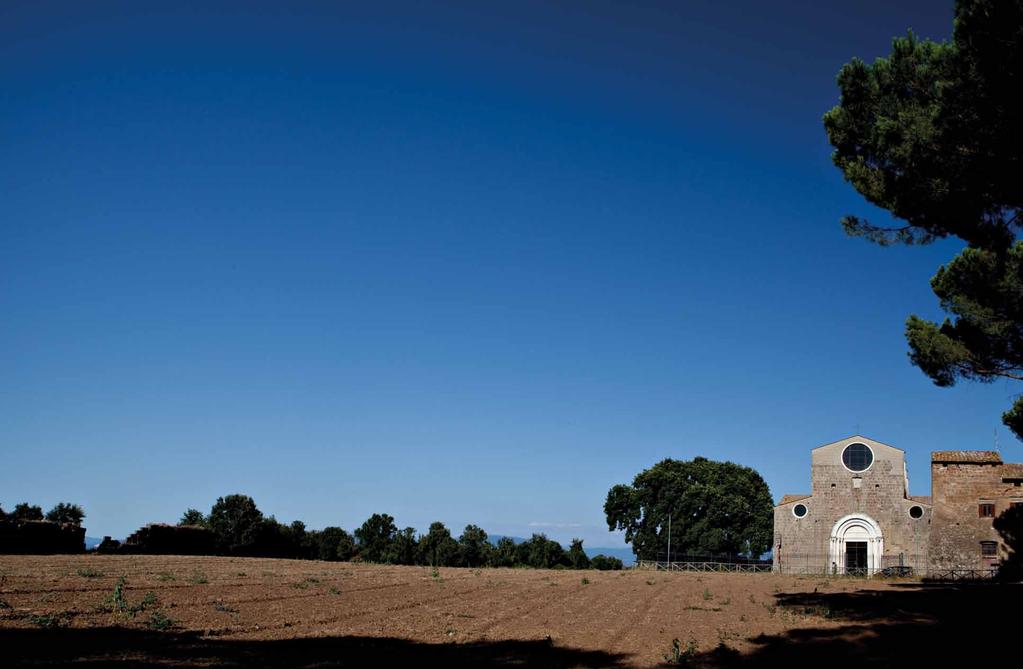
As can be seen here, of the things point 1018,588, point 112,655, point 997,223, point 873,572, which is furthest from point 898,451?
point 112,655

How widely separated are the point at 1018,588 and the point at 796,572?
3251 centimetres

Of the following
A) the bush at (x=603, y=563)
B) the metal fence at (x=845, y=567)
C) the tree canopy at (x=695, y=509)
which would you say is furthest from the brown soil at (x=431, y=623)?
the tree canopy at (x=695, y=509)

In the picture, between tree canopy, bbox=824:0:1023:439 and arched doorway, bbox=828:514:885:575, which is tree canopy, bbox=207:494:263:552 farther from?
tree canopy, bbox=824:0:1023:439

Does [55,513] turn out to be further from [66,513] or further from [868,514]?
[868,514]

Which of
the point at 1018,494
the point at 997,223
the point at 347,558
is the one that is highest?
the point at 997,223

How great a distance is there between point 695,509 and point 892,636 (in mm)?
73396

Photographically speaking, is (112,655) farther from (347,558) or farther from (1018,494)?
(347,558)

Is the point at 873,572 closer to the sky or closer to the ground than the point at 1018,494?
closer to the ground

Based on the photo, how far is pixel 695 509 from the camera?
287 ft

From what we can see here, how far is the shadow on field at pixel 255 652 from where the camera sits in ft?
35.7

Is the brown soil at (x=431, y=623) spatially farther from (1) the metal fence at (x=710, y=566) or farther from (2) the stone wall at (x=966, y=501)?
(1) the metal fence at (x=710, y=566)

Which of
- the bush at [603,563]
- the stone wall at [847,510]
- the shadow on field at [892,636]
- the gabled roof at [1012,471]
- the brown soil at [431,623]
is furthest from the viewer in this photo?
the bush at [603,563]

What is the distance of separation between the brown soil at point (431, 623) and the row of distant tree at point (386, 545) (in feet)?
125

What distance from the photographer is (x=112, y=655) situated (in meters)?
11.1
